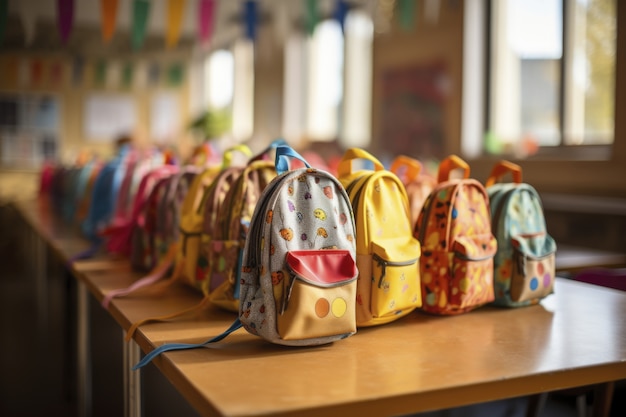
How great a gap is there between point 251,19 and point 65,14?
7.98 ft

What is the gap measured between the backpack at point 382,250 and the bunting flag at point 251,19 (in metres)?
4.56

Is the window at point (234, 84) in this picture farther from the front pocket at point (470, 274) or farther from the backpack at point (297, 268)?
the backpack at point (297, 268)

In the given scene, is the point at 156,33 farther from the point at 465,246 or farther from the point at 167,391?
the point at 465,246

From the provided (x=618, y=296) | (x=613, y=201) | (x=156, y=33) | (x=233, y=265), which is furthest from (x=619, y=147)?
(x=156, y=33)

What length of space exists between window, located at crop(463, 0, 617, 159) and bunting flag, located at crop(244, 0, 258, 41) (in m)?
1.81

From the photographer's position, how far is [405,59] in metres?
5.86

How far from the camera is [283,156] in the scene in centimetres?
138

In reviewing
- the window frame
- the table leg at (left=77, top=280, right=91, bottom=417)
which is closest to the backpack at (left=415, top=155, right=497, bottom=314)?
the table leg at (left=77, top=280, right=91, bottom=417)

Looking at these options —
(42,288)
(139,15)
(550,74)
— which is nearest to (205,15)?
(139,15)

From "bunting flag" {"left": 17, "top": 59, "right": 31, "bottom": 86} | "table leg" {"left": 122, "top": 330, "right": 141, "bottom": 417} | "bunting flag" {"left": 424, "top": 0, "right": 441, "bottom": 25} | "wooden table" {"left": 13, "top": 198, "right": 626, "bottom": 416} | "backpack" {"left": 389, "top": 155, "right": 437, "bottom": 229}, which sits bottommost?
"table leg" {"left": 122, "top": 330, "right": 141, "bottom": 417}

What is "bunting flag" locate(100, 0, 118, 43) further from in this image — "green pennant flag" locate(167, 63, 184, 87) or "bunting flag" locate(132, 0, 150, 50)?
"green pennant flag" locate(167, 63, 184, 87)

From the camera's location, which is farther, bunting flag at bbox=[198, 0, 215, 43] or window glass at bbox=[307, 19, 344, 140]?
window glass at bbox=[307, 19, 344, 140]

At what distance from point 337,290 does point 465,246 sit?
40 cm

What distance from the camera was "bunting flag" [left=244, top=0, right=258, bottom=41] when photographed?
5.88 m
